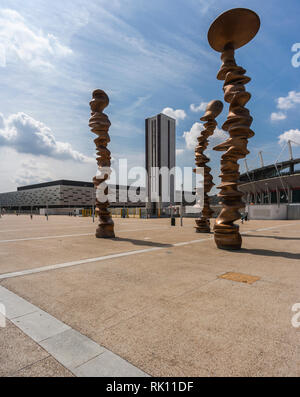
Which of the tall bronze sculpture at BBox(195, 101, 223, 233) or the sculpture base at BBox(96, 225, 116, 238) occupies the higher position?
the tall bronze sculpture at BBox(195, 101, 223, 233)

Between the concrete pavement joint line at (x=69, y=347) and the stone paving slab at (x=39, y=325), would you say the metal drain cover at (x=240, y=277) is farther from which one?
the stone paving slab at (x=39, y=325)

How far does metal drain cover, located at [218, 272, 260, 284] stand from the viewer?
5012mm

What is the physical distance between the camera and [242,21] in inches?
352

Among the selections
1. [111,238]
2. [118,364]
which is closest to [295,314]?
[118,364]

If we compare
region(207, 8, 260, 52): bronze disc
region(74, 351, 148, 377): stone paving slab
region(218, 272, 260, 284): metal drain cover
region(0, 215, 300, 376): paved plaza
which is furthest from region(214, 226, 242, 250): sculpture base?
region(207, 8, 260, 52): bronze disc

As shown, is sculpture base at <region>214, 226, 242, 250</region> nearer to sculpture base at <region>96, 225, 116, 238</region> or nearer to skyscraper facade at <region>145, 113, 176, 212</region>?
sculpture base at <region>96, 225, 116, 238</region>

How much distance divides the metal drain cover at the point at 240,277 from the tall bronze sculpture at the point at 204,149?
9.50 metres

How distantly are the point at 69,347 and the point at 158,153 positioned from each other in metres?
68.4

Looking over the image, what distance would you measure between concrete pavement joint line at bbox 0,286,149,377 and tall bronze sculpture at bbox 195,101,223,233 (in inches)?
496

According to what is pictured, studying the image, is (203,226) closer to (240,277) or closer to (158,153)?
(240,277)

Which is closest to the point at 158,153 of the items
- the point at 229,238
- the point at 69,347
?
the point at 229,238

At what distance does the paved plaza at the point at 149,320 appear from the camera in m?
2.37

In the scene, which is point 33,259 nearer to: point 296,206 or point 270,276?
point 270,276

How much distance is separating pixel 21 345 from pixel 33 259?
5.10 metres
